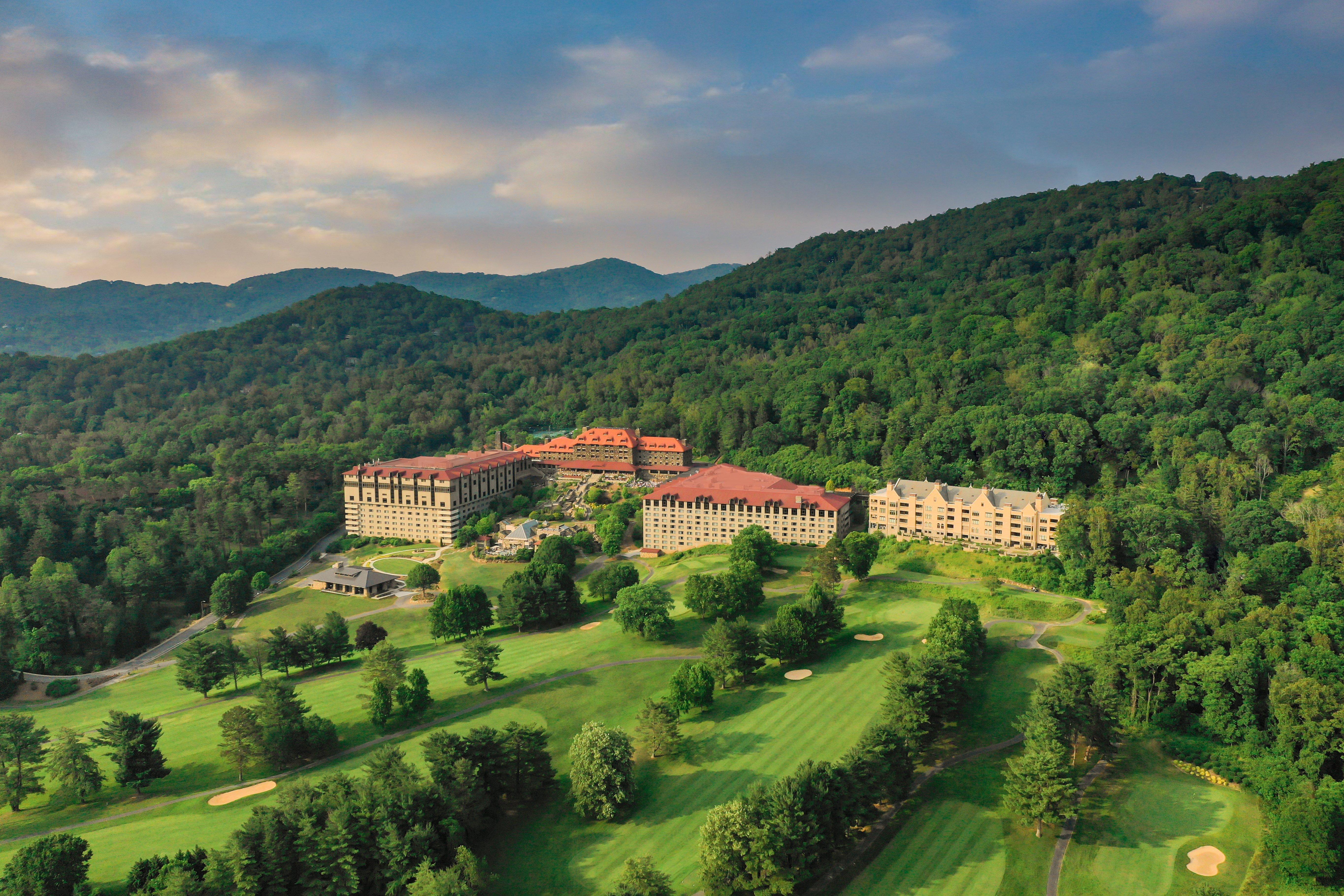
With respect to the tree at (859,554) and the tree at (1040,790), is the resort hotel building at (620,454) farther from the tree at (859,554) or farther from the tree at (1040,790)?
the tree at (1040,790)

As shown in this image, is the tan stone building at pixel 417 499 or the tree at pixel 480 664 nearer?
the tree at pixel 480 664

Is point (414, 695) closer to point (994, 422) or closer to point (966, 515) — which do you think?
point (966, 515)

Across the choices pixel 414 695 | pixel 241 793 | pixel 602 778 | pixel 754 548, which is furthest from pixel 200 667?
pixel 754 548

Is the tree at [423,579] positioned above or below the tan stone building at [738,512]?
below

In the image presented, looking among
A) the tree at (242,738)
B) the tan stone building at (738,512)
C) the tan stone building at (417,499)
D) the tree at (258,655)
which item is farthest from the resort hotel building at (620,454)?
the tree at (242,738)

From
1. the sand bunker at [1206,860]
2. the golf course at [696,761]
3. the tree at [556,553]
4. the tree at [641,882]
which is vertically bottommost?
the sand bunker at [1206,860]

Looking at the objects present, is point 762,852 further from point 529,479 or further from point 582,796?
point 529,479
